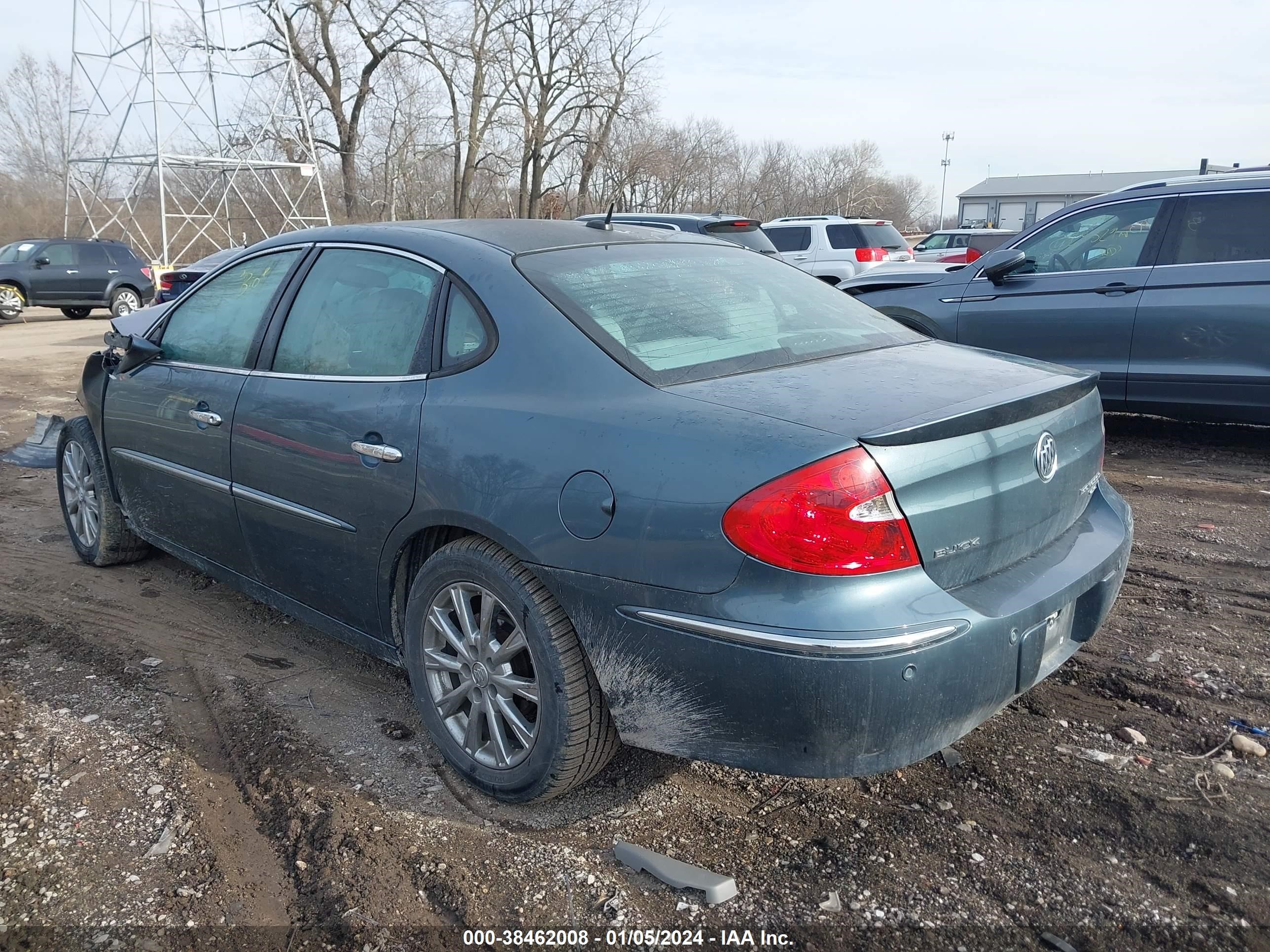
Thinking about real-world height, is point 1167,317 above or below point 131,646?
above

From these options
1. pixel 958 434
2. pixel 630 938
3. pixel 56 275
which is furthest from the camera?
pixel 56 275

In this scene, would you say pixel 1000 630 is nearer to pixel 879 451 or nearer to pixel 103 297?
pixel 879 451

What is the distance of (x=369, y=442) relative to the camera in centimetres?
298

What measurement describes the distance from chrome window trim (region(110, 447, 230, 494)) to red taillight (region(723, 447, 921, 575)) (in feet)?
7.51

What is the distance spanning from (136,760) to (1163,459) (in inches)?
244

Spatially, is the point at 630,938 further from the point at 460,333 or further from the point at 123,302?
the point at 123,302

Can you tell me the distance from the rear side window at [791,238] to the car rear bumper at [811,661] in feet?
48.9

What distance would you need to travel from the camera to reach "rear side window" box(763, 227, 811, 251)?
663 inches

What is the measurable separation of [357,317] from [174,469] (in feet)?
4.16

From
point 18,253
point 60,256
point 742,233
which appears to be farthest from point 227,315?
point 18,253

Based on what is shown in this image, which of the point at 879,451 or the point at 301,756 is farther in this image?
the point at 301,756

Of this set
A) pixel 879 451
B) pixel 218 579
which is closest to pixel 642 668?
pixel 879 451

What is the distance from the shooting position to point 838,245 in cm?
1658

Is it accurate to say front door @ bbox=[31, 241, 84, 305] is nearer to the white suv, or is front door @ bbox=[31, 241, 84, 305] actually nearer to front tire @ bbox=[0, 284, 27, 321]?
front tire @ bbox=[0, 284, 27, 321]
